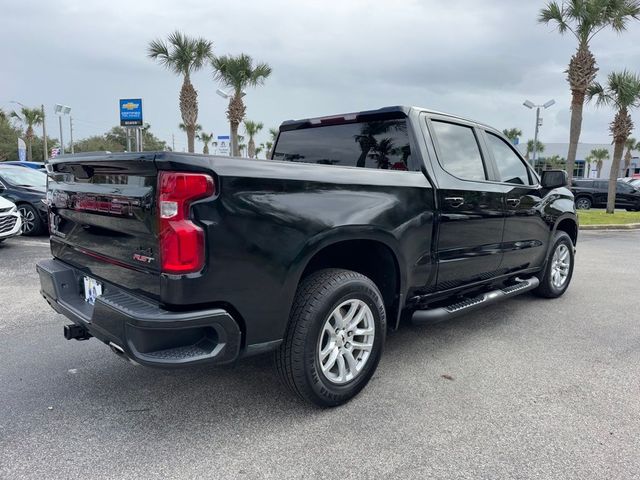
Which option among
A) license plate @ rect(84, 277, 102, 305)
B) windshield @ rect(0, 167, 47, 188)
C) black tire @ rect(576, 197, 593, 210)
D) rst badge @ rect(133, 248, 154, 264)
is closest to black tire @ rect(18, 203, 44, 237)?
windshield @ rect(0, 167, 47, 188)

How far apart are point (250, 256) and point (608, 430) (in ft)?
7.38

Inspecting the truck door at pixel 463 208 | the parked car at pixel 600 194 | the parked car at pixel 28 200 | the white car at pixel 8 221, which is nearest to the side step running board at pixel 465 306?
the truck door at pixel 463 208

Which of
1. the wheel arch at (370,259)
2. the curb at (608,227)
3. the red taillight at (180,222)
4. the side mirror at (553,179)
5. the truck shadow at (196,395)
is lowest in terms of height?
the truck shadow at (196,395)

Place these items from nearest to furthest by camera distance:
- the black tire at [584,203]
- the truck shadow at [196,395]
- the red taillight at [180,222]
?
the red taillight at [180,222] → the truck shadow at [196,395] → the black tire at [584,203]

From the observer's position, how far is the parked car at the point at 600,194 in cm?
2172

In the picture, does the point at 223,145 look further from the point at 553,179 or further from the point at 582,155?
the point at 582,155

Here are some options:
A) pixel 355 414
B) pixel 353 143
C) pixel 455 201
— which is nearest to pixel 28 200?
pixel 353 143

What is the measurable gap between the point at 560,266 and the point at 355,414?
3.88m

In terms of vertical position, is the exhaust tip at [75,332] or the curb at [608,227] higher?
the exhaust tip at [75,332]

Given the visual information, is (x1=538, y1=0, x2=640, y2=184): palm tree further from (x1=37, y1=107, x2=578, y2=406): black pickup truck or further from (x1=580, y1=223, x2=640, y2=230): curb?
(x1=37, y1=107, x2=578, y2=406): black pickup truck

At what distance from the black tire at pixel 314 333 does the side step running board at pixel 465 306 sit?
28.8 inches

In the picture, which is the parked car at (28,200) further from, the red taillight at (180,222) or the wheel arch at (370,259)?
the red taillight at (180,222)

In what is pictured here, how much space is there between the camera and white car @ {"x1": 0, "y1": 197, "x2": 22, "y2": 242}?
804 centimetres

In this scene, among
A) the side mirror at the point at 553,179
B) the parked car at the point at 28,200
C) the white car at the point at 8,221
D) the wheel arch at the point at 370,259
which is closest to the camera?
the wheel arch at the point at 370,259
